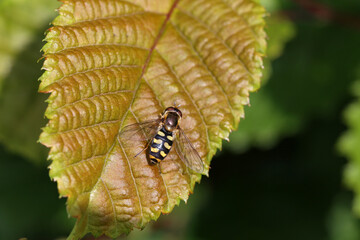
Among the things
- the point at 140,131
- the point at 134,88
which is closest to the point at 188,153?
the point at 140,131

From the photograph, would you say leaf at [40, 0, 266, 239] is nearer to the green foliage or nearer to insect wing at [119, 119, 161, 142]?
insect wing at [119, 119, 161, 142]

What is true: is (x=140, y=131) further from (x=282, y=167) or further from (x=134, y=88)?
(x=282, y=167)

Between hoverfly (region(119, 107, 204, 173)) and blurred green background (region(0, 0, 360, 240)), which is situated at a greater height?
blurred green background (region(0, 0, 360, 240))

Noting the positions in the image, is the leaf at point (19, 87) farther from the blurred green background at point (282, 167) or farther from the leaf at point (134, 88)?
the leaf at point (134, 88)

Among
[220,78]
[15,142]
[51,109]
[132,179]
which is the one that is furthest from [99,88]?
[15,142]

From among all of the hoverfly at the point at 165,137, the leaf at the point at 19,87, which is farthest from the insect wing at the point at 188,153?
the leaf at the point at 19,87

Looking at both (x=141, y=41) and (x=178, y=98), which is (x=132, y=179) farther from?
→ (x=141, y=41)

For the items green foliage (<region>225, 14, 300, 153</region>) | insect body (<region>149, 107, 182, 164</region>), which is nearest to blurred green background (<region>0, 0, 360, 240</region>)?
green foliage (<region>225, 14, 300, 153</region>)
